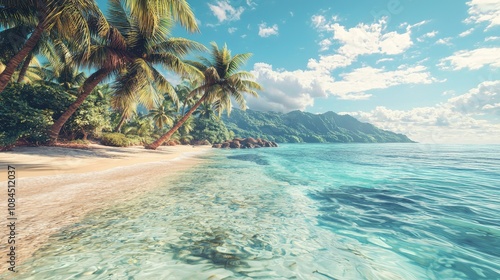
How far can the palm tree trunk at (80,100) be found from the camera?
13000 mm

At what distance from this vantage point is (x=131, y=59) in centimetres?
1505

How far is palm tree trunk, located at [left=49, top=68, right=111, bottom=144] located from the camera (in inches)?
512

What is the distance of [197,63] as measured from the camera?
21375 millimetres

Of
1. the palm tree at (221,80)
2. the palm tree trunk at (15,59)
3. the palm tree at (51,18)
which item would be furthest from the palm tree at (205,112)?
the palm tree trunk at (15,59)

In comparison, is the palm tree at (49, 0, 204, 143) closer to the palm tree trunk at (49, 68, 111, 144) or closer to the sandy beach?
the palm tree trunk at (49, 68, 111, 144)

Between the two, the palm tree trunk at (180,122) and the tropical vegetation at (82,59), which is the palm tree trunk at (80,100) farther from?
the palm tree trunk at (180,122)

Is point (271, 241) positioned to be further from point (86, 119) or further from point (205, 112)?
point (205, 112)

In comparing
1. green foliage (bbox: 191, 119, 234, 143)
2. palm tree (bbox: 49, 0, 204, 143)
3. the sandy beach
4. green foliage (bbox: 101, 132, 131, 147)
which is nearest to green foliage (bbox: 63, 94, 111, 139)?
palm tree (bbox: 49, 0, 204, 143)

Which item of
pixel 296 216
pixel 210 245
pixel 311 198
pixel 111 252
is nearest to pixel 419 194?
pixel 311 198

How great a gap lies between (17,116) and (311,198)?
15.2 meters

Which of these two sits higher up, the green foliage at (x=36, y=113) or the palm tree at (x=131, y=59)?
the palm tree at (x=131, y=59)

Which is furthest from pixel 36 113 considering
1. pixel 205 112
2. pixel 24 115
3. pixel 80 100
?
pixel 205 112

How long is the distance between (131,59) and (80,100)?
4.32m

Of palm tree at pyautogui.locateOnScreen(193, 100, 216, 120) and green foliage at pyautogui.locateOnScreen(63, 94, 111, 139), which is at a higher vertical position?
palm tree at pyautogui.locateOnScreen(193, 100, 216, 120)
